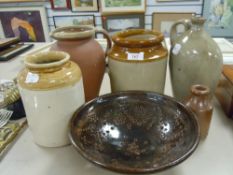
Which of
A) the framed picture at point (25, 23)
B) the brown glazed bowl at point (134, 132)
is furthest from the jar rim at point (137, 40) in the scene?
the framed picture at point (25, 23)

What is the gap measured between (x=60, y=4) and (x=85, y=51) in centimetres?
136

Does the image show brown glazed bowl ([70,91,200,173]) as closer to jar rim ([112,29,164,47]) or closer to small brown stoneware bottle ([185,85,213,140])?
small brown stoneware bottle ([185,85,213,140])

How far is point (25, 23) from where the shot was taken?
6.72 ft

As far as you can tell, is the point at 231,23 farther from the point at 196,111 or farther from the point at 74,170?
the point at 74,170

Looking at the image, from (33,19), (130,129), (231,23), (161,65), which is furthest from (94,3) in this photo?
(130,129)

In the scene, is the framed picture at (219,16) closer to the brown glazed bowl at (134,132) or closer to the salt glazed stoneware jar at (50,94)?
the brown glazed bowl at (134,132)

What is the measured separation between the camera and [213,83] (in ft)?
2.52

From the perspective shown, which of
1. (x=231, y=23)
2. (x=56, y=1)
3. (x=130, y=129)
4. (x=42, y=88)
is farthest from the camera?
(x=56, y=1)

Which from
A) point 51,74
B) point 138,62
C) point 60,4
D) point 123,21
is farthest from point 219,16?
point 51,74

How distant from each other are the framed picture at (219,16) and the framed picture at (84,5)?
2.76ft

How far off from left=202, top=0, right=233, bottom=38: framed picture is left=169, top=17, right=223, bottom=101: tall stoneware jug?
1.14m

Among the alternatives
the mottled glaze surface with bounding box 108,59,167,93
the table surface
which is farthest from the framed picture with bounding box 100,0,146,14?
the table surface

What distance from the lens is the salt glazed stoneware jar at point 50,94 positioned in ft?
1.98

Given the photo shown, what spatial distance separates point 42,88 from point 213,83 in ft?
1.75
